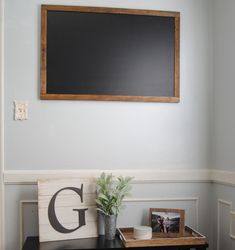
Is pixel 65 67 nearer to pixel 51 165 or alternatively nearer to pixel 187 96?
pixel 51 165

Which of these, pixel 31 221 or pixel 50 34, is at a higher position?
pixel 50 34

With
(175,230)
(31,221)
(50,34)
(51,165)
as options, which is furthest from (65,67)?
(175,230)

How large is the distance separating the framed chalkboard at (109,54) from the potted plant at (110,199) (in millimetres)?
572

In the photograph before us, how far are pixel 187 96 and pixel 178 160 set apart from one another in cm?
47

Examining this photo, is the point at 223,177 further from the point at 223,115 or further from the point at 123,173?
the point at 123,173

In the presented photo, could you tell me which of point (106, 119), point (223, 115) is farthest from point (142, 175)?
point (223, 115)

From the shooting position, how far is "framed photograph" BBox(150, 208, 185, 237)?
2.34 m

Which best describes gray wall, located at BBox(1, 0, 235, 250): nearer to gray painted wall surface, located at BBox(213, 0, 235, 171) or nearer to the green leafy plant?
gray painted wall surface, located at BBox(213, 0, 235, 171)

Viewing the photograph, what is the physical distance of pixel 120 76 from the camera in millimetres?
2447

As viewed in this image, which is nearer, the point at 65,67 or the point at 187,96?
the point at 65,67

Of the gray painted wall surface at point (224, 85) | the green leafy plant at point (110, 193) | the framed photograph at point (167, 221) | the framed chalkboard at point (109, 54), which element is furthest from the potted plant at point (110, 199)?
the gray painted wall surface at point (224, 85)

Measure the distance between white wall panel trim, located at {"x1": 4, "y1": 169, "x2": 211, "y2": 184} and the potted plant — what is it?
0.11 meters

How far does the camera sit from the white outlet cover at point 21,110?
2.34 meters

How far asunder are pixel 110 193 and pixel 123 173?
0.20 m
